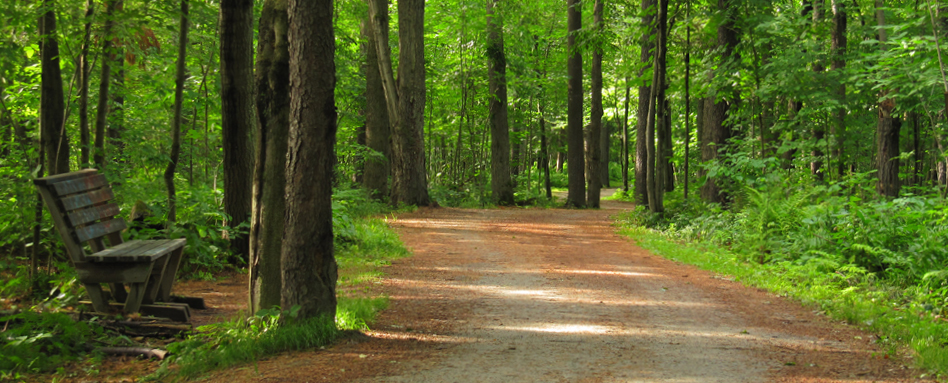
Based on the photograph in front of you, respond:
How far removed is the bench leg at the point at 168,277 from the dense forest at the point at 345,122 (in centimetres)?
84

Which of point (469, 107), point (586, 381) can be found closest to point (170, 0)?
point (586, 381)

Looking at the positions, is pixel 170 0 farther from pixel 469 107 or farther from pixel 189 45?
pixel 469 107

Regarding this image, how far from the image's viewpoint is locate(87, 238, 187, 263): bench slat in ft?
17.4

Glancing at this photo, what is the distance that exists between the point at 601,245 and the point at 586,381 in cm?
771

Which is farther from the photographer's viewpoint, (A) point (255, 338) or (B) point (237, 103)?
(B) point (237, 103)

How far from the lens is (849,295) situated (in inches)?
268

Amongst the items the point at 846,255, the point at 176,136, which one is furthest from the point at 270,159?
the point at 846,255

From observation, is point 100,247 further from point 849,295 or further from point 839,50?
point 839,50

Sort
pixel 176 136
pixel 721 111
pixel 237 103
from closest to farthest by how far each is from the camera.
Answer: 1. pixel 176 136
2. pixel 237 103
3. pixel 721 111

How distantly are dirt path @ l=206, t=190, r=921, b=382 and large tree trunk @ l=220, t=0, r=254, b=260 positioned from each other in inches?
89.9

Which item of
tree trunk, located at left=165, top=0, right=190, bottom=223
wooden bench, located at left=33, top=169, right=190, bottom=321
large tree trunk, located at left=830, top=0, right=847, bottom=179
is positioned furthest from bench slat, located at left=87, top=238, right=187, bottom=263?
large tree trunk, located at left=830, top=0, right=847, bottom=179

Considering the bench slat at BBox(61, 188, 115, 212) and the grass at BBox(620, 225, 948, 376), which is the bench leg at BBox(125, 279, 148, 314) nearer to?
the bench slat at BBox(61, 188, 115, 212)

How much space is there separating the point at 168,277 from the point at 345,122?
618 inches

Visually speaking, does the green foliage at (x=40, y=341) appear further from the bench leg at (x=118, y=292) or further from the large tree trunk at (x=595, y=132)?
the large tree trunk at (x=595, y=132)
